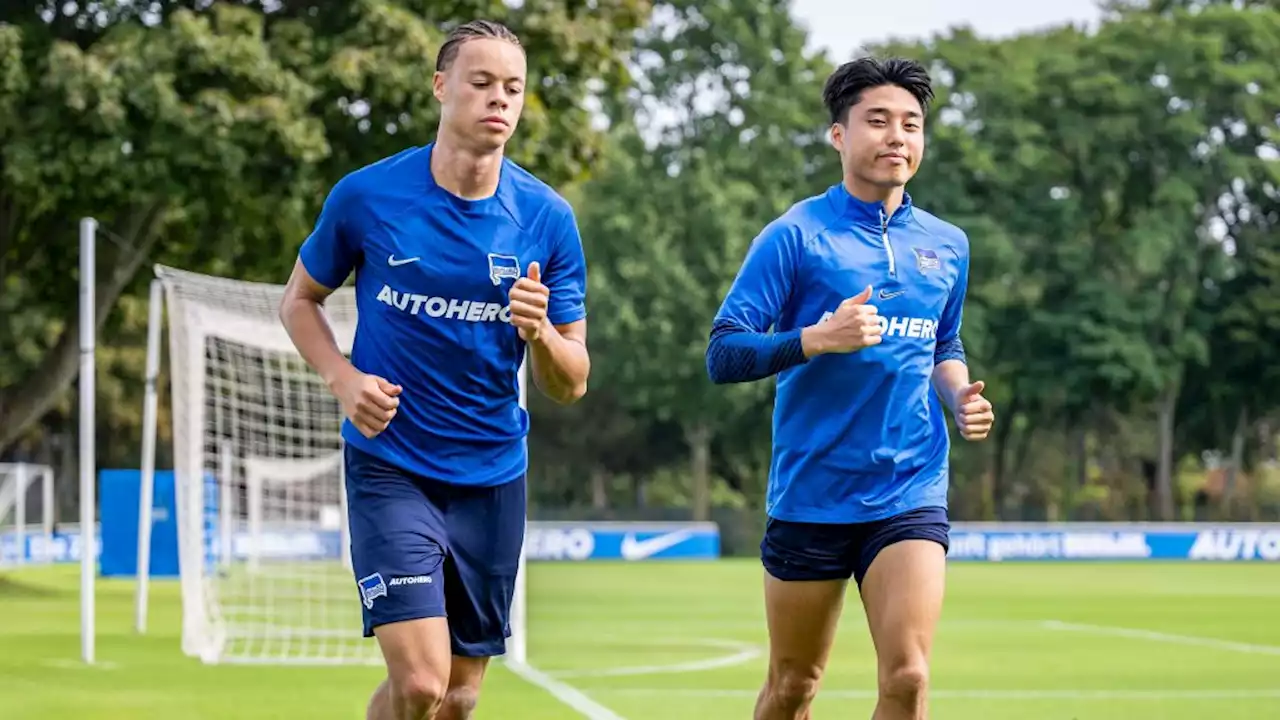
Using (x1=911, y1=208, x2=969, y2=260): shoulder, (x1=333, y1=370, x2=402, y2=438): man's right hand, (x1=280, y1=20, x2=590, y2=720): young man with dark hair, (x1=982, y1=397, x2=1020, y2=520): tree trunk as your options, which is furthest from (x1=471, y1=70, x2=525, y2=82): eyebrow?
(x1=982, y1=397, x2=1020, y2=520): tree trunk

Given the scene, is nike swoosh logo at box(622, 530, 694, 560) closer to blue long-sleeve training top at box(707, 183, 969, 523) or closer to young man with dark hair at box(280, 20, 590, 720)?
blue long-sleeve training top at box(707, 183, 969, 523)

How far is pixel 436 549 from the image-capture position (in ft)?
21.1

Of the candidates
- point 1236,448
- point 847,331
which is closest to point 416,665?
point 847,331

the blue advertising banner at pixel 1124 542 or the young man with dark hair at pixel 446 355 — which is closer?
the young man with dark hair at pixel 446 355

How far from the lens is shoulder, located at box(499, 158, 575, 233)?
6.59 m

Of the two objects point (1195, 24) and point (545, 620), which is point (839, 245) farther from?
point (1195, 24)

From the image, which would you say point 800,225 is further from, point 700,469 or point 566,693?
point 700,469

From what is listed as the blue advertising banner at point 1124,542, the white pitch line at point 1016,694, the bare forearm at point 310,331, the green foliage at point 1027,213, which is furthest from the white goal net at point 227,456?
the green foliage at point 1027,213

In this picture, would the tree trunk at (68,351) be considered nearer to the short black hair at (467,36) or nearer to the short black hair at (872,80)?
the short black hair at (872,80)

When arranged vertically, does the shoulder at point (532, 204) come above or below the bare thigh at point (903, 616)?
above

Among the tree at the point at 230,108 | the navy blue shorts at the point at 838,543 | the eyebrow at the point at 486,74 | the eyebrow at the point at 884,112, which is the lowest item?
the navy blue shorts at the point at 838,543

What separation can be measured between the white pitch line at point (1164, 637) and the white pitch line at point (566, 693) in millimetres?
6576

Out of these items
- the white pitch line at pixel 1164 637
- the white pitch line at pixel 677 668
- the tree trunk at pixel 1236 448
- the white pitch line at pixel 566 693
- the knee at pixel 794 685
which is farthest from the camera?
the tree trunk at pixel 1236 448

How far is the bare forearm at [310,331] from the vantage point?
6520 mm
